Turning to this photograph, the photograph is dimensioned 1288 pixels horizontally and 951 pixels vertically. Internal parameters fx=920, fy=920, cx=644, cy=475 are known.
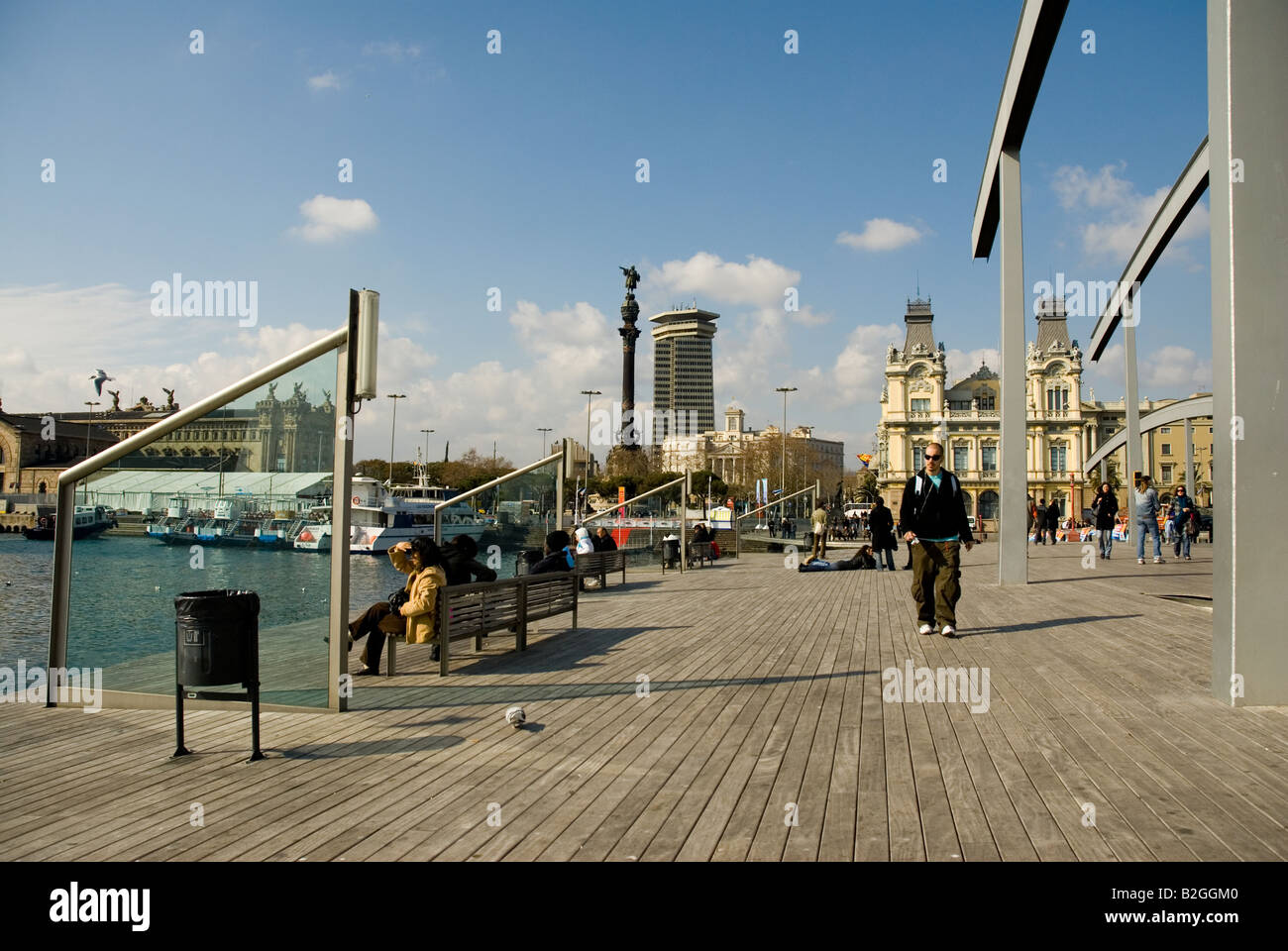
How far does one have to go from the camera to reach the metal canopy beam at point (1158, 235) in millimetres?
18609

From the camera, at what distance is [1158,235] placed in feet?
72.8

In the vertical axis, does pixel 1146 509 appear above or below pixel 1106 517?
above

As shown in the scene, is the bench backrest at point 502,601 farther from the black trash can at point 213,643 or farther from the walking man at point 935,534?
the walking man at point 935,534

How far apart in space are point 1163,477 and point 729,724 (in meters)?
111

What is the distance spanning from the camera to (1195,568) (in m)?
17.3

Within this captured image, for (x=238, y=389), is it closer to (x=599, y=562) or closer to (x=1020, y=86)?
(x=599, y=562)

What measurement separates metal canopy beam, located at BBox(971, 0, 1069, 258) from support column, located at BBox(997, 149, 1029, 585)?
0.38m

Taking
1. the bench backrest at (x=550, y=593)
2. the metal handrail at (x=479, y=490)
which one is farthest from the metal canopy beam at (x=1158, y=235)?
the bench backrest at (x=550, y=593)

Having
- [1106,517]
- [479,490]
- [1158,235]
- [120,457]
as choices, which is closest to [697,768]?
[120,457]

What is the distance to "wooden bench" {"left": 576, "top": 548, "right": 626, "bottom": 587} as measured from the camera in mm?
13875

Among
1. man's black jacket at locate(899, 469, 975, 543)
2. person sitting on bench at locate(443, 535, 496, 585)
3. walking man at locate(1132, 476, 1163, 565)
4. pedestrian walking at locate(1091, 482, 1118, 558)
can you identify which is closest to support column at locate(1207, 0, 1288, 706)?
man's black jacket at locate(899, 469, 975, 543)

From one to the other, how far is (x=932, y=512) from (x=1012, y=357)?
6.61 metres

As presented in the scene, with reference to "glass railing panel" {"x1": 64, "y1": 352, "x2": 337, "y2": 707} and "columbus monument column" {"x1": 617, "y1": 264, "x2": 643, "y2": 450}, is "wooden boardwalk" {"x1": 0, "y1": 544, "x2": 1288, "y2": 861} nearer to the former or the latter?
"glass railing panel" {"x1": 64, "y1": 352, "x2": 337, "y2": 707}
